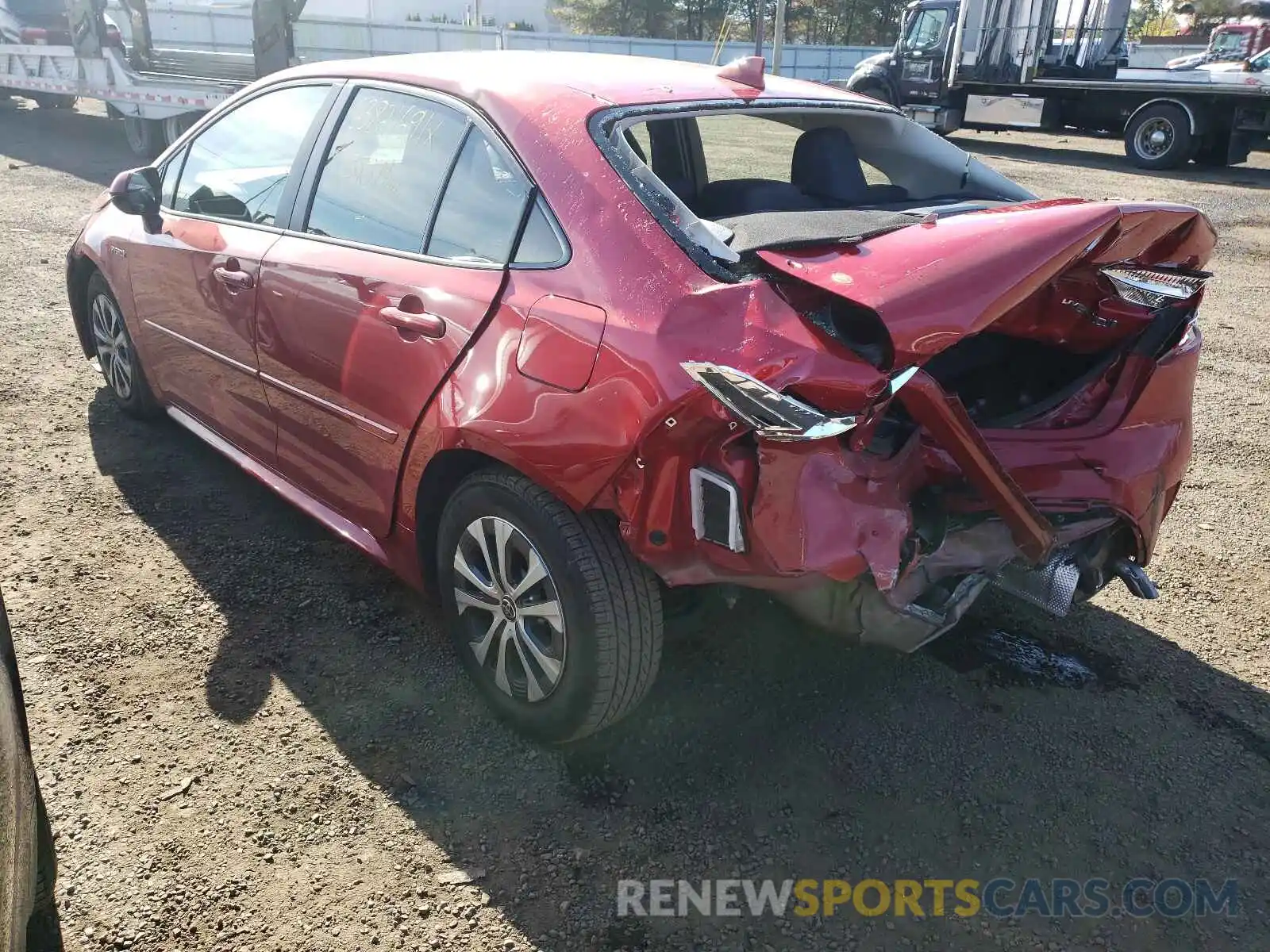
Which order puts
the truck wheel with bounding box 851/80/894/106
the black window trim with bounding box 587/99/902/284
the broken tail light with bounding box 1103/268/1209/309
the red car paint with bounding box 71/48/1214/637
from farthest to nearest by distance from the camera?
the truck wheel with bounding box 851/80/894/106 < the broken tail light with bounding box 1103/268/1209/309 < the black window trim with bounding box 587/99/902/284 < the red car paint with bounding box 71/48/1214/637

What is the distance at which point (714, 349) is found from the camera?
6.62 feet

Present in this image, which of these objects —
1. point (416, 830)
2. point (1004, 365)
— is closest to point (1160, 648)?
point (1004, 365)

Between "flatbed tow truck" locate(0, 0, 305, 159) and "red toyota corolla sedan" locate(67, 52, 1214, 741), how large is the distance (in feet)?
31.6

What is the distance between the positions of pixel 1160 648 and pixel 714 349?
213 cm

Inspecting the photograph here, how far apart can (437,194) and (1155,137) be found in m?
15.6

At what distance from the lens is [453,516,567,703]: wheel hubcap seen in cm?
244

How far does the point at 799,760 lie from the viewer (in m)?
2.63

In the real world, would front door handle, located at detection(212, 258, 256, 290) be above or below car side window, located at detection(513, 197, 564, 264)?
below

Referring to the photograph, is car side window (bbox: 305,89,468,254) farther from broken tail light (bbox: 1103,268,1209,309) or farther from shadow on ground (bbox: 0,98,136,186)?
shadow on ground (bbox: 0,98,136,186)

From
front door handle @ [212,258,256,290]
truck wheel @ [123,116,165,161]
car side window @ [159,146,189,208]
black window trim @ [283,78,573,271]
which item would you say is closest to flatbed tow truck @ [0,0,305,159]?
truck wheel @ [123,116,165,161]

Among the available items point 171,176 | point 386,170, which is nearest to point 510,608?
point 386,170

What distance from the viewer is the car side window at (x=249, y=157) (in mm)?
3256

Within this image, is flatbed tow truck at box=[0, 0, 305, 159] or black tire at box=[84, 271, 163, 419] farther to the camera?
flatbed tow truck at box=[0, 0, 305, 159]

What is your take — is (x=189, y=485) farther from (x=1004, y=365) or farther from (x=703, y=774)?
(x=1004, y=365)
